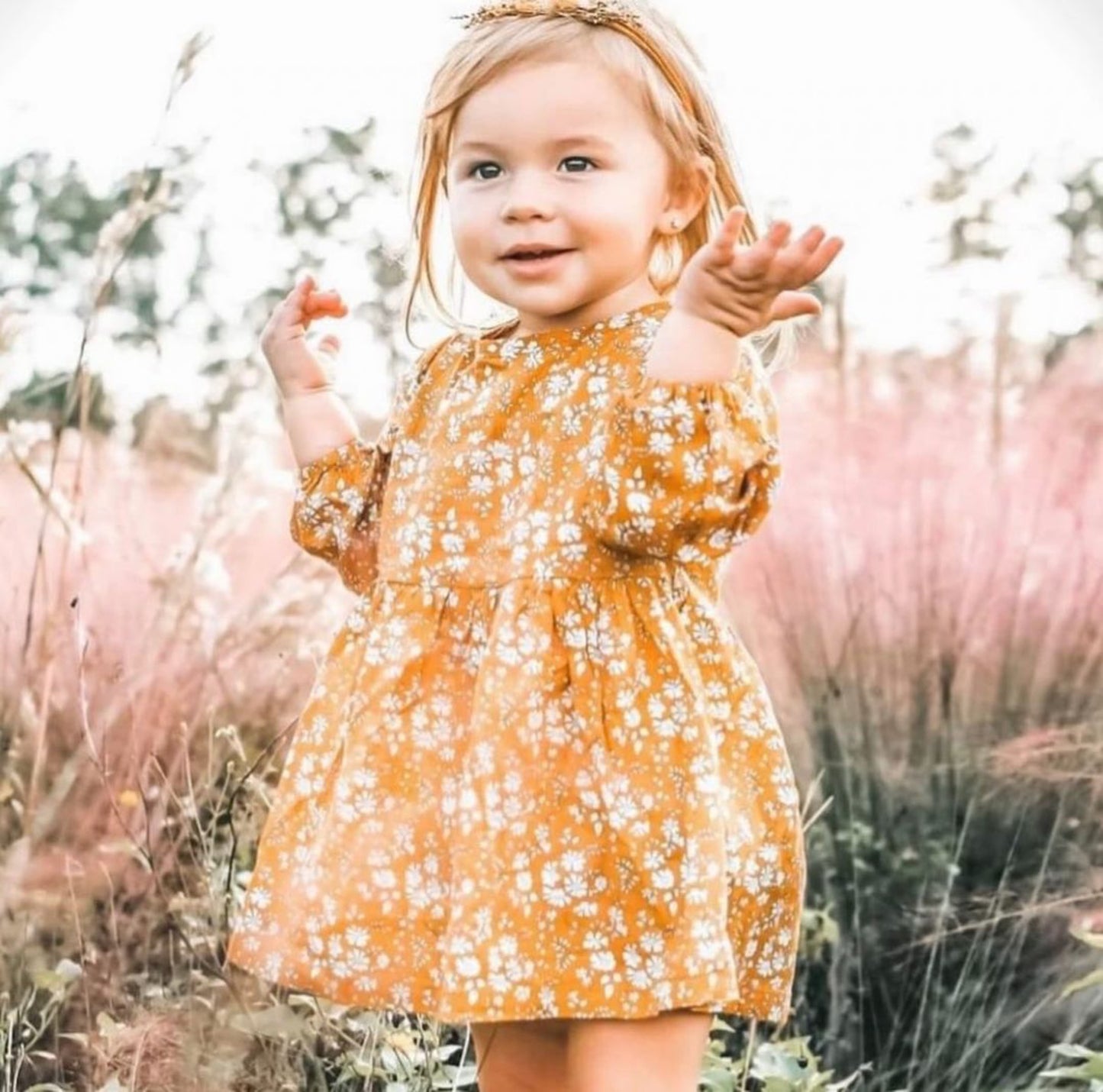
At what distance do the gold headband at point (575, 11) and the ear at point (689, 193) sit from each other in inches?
6.0

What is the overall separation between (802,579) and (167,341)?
3.66ft

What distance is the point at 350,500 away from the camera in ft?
6.95

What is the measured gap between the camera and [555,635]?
1.86m

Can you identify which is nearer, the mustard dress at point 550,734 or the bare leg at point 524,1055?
the mustard dress at point 550,734

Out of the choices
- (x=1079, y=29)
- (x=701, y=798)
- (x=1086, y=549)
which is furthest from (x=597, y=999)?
(x=1079, y=29)

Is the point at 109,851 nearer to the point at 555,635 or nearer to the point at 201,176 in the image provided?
the point at 555,635

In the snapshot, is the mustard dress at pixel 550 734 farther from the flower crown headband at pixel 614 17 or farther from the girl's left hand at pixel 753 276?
the flower crown headband at pixel 614 17

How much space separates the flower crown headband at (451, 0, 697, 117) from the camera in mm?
1983

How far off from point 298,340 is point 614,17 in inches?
19.6

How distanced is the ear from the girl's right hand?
405mm

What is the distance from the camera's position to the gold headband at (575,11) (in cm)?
199

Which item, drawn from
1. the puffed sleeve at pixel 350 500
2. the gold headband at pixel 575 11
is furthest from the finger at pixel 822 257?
the puffed sleeve at pixel 350 500

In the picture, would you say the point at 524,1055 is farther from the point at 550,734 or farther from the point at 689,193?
the point at 689,193

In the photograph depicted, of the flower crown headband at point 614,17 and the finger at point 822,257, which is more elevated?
the flower crown headband at point 614,17
